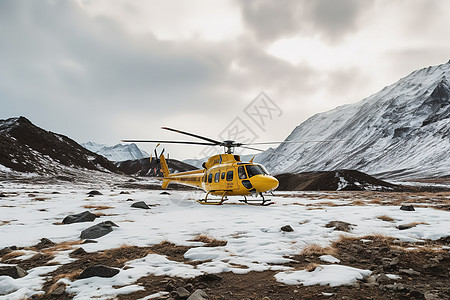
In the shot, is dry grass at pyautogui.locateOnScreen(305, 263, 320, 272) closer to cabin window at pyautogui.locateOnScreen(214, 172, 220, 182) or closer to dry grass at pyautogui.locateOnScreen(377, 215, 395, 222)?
dry grass at pyautogui.locateOnScreen(377, 215, 395, 222)

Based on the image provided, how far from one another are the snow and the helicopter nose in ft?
32.1

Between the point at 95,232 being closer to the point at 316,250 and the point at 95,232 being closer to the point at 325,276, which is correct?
the point at 316,250

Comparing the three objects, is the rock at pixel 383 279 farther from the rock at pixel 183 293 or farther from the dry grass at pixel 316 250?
the rock at pixel 183 293

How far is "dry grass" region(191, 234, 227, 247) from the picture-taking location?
7.15 m

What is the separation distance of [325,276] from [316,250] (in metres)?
1.76

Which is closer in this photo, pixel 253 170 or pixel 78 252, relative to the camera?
pixel 78 252

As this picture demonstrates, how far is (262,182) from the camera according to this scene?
1486 cm

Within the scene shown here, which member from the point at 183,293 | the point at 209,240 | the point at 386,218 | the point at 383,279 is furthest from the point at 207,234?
the point at 386,218

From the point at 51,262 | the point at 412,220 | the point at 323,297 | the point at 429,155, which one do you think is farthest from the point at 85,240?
the point at 429,155

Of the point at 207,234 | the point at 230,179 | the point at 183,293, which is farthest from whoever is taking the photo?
the point at 230,179

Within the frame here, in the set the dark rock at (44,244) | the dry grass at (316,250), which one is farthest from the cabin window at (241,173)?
the dark rock at (44,244)

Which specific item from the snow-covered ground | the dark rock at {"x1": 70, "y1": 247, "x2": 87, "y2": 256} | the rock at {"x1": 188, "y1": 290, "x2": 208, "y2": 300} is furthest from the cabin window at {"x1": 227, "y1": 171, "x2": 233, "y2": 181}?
the rock at {"x1": 188, "y1": 290, "x2": 208, "y2": 300}

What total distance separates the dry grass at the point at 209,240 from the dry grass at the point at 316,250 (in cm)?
229

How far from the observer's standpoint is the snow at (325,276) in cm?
436
